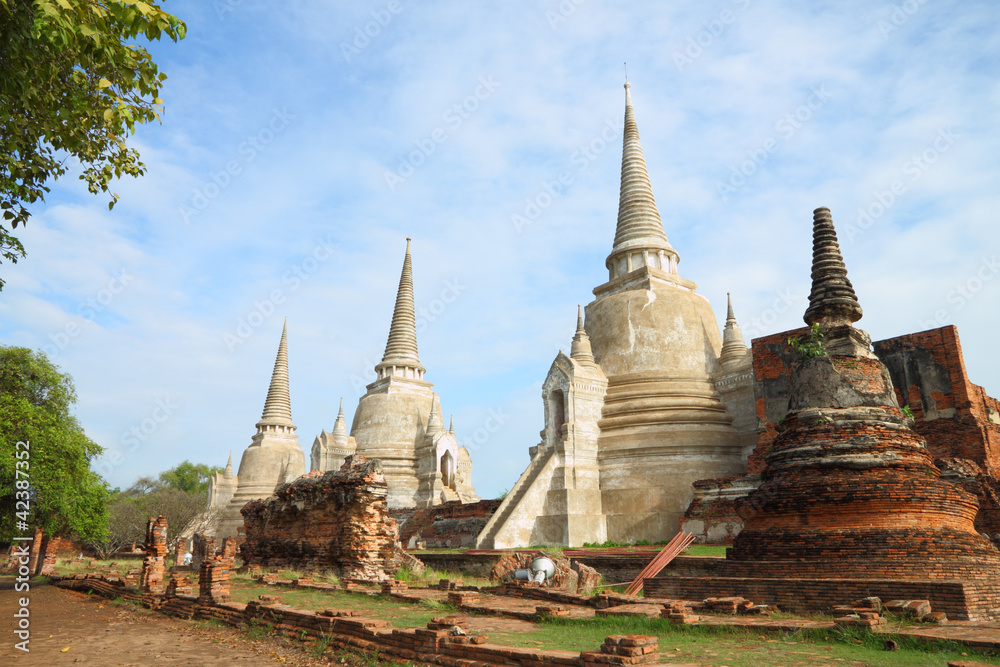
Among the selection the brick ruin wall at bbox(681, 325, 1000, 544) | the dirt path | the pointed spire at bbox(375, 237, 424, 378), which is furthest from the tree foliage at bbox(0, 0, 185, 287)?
the pointed spire at bbox(375, 237, 424, 378)

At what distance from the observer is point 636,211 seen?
2811 centimetres

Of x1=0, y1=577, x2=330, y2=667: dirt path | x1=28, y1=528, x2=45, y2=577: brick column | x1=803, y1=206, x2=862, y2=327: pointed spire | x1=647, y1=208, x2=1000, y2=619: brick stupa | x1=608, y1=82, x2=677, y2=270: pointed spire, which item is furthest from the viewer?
x1=608, y1=82, x2=677, y2=270: pointed spire

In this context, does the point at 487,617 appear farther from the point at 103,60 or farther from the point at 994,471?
the point at 994,471

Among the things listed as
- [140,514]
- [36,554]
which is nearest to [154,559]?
[36,554]

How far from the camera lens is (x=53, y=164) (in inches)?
277

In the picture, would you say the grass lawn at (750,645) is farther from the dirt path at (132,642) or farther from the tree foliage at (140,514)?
the tree foliage at (140,514)

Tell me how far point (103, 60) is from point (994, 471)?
19287 mm

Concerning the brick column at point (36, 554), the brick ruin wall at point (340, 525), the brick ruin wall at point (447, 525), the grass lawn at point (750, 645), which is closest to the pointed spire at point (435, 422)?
the brick ruin wall at point (447, 525)

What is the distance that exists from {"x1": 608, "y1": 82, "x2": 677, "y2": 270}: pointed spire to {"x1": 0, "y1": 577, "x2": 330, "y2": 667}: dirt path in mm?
20823

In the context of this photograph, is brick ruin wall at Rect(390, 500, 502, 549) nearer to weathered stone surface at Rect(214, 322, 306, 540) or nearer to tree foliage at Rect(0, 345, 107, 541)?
tree foliage at Rect(0, 345, 107, 541)

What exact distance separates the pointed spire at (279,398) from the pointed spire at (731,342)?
29.0 meters

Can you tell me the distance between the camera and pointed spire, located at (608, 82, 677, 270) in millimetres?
27344

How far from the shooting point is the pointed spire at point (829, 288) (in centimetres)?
1269

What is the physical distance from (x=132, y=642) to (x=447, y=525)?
17693 millimetres
